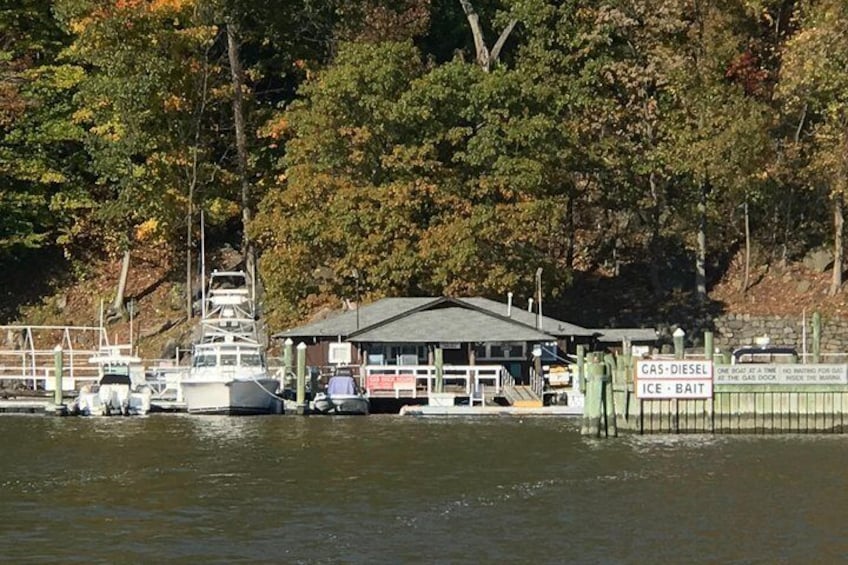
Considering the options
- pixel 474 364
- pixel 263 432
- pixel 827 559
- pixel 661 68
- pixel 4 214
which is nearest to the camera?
pixel 827 559

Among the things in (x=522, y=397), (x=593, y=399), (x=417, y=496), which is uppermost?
(x=593, y=399)

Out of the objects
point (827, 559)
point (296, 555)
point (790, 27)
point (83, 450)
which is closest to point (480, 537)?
point (296, 555)

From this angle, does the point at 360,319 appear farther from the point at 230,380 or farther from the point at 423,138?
the point at 423,138

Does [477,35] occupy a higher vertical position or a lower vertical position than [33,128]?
higher

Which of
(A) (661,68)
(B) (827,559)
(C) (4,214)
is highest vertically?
(A) (661,68)

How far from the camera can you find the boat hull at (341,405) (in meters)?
66.4

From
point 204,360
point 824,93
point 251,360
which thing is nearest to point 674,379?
point 251,360

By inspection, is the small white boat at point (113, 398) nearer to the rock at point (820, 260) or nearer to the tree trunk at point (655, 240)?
the tree trunk at point (655, 240)

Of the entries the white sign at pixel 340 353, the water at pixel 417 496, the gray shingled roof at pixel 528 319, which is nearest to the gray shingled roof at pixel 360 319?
the white sign at pixel 340 353

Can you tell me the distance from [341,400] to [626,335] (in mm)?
15522

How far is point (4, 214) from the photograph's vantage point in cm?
8894

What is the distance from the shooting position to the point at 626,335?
7675 centimetres

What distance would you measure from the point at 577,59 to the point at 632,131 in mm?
4278

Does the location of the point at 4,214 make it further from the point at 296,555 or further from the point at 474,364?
the point at 296,555
